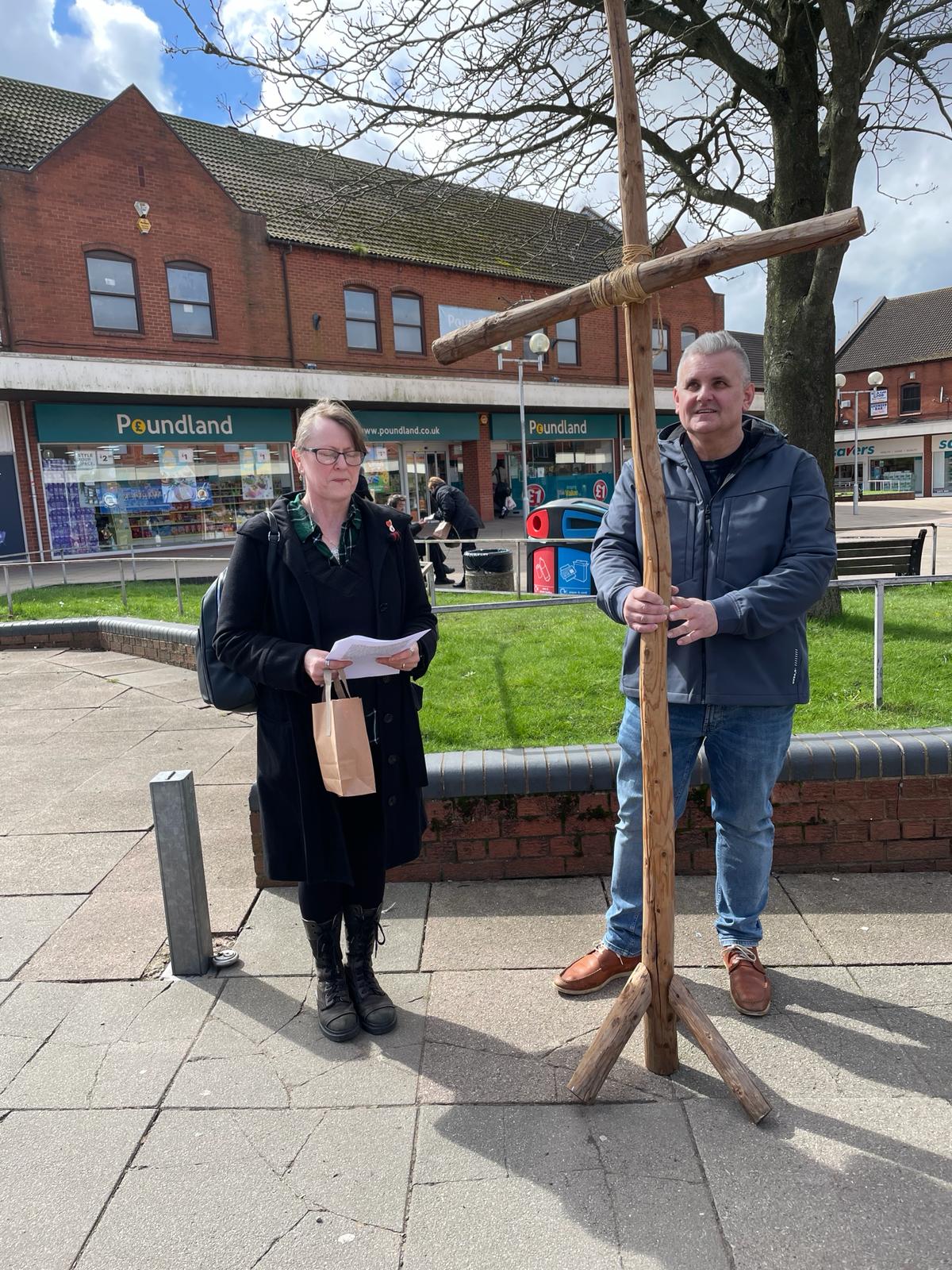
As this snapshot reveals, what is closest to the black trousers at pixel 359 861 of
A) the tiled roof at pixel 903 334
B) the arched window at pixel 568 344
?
the arched window at pixel 568 344

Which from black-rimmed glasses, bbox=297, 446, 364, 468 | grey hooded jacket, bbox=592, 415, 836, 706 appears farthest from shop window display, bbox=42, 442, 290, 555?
Result: grey hooded jacket, bbox=592, 415, 836, 706

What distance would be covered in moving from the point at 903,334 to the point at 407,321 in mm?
32230

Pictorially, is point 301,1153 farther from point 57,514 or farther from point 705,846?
point 57,514

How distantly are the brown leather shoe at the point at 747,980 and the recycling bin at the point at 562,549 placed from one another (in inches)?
266

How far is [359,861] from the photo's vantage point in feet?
9.39

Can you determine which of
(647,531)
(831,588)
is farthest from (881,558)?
(647,531)

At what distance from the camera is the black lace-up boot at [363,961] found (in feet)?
9.50

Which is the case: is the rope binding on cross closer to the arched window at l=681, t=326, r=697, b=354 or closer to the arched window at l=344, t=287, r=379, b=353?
the arched window at l=344, t=287, r=379, b=353

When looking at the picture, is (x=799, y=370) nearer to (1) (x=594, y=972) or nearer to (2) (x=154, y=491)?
(1) (x=594, y=972)

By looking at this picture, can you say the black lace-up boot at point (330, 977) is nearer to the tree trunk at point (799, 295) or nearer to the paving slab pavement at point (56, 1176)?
the paving slab pavement at point (56, 1176)

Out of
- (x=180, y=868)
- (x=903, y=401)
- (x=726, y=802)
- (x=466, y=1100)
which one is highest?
(x=903, y=401)

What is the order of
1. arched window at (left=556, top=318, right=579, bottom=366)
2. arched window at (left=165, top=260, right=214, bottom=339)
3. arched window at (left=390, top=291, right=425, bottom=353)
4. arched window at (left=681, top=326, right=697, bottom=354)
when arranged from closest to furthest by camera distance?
1. arched window at (left=165, top=260, right=214, bottom=339)
2. arched window at (left=390, top=291, right=425, bottom=353)
3. arched window at (left=556, top=318, right=579, bottom=366)
4. arched window at (left=681, top=326, right=697, bottom=354)

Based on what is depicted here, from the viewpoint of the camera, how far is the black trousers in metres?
2.82

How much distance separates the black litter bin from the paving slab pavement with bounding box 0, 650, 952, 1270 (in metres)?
7.70
